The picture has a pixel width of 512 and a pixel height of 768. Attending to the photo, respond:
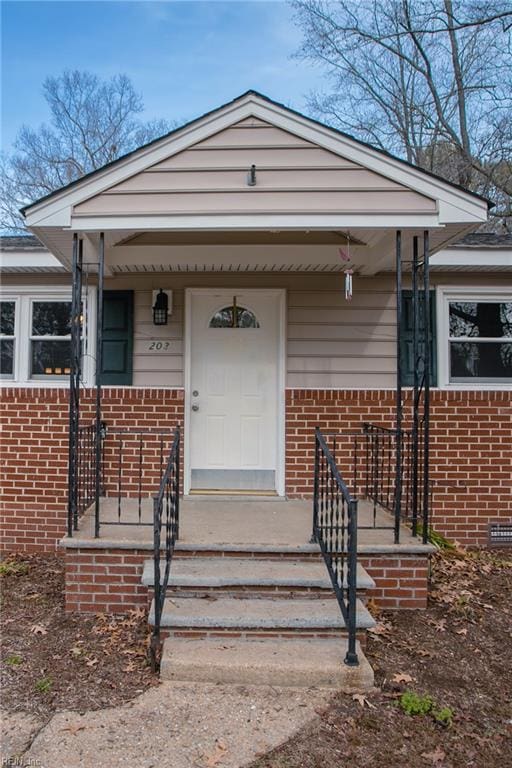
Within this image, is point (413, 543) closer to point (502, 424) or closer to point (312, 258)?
point (502, 424)

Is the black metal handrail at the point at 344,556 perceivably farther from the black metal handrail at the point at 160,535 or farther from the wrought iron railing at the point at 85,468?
the wrought iron railing at the point at 85,468

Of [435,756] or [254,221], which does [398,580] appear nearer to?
[435,756]

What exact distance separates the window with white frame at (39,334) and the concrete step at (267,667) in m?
3.57

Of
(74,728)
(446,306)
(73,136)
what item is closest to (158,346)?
(446,306)

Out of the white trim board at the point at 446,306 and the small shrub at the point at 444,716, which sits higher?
the white trim board at the point at 446,306

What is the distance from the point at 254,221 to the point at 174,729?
3.28m

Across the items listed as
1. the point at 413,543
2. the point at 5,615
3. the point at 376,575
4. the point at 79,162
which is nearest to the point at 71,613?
the point at 5,615

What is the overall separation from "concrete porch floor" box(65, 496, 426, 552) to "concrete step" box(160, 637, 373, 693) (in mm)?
865

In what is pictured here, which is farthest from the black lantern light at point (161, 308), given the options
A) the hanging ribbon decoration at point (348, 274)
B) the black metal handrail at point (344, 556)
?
the black metal handrail at point (344, 556)

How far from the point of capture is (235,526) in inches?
169

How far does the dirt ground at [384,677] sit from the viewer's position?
241cm

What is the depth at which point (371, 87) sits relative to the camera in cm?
1345

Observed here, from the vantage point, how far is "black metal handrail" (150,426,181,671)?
118 inches

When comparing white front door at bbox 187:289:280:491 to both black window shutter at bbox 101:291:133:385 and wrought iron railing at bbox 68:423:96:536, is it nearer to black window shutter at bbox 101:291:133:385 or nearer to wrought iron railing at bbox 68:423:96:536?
black window shutter at bbox 101:291:133:385
